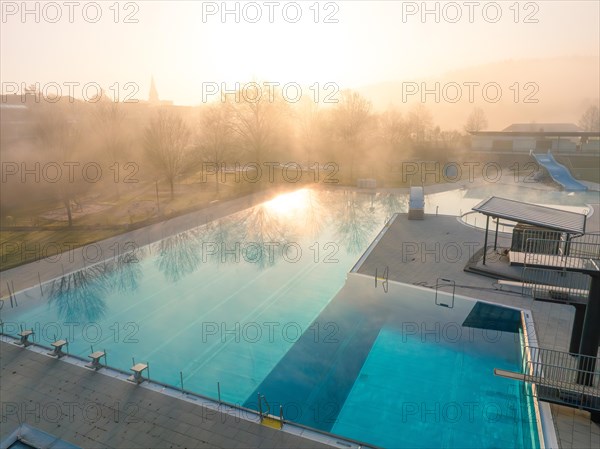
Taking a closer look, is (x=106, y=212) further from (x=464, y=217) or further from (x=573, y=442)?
(x=573, y=442)

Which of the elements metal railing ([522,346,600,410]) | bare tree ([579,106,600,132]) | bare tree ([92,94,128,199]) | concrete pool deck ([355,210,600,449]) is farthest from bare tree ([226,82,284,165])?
bare tree ([579,106,600,132])

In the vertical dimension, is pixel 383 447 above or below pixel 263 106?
below

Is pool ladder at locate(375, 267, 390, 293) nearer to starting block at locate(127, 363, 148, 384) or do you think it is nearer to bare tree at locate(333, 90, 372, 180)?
starting block at locate(127, 363, 148, 384)

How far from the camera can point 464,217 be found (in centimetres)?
2000

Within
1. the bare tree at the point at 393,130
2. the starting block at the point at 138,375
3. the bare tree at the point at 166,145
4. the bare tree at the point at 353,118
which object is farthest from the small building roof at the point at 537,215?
the bare tree at the point at 393,130

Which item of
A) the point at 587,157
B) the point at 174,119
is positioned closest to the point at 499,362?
the point at 174,119

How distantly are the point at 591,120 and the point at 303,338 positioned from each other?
78.3 metres

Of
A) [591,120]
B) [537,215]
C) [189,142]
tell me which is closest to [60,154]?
[189,142]

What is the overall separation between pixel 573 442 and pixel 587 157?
42.7 m

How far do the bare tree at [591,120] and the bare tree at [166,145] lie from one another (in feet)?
226

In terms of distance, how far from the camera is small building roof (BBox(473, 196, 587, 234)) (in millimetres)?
9537

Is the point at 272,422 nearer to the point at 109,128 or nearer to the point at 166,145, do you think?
the point at 166,145

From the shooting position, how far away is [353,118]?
1574 inches

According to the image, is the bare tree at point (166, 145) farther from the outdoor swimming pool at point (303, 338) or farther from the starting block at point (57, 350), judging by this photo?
the starting block at point (57, 350)
